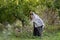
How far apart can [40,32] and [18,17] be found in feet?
5.03

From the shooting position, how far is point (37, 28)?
13.3 m

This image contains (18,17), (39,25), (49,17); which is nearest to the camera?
(39,25)

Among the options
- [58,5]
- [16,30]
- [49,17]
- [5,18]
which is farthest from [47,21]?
[5,18]

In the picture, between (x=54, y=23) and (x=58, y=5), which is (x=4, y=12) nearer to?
(x=58, y=5)

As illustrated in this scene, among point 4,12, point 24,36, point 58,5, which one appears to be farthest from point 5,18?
point 58,5

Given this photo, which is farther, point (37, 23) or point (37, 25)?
point (37, 25)

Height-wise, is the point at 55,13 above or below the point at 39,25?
above

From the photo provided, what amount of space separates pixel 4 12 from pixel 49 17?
4.76 metres

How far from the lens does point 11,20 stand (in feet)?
46.9

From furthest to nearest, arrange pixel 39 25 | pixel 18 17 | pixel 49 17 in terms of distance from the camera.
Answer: pixel 49 17, pixel 18 17, pixel 39 25

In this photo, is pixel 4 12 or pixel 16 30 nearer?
pixel 4 12

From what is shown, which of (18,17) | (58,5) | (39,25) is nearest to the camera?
(39,25)

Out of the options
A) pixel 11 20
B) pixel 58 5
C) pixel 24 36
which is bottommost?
pixel 24 36

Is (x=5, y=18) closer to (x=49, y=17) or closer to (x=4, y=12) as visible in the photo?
(x=4, y=12)
